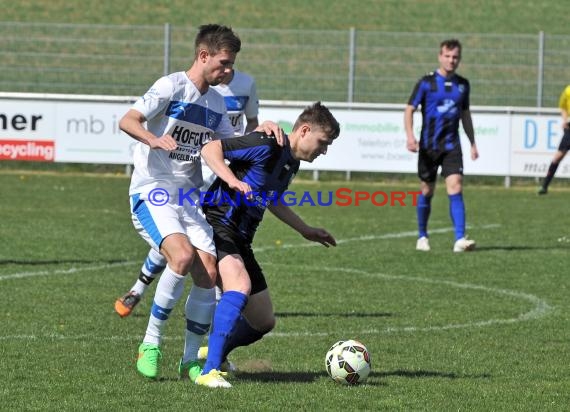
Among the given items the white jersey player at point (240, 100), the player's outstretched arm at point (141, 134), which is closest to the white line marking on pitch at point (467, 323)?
the white jersey player at point (240, 100)

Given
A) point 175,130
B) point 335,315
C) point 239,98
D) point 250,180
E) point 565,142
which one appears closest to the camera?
point 250,180

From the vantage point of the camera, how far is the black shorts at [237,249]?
21.7 feet

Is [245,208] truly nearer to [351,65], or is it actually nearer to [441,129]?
[441,129]

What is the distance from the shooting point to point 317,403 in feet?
19.3

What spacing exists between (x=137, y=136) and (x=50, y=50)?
62.5 ft

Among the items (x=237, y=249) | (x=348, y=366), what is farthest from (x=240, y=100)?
(x=348, y=366)

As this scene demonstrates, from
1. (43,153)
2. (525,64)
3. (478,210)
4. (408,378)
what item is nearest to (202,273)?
(408,378)

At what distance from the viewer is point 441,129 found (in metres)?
13.5

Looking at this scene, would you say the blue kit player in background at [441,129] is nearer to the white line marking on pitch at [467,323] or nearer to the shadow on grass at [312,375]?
the white line marking on pitch at [467,323]

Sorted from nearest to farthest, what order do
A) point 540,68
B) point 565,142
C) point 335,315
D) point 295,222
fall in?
point 295,222
point 335,315
point 565,142
point 540,68

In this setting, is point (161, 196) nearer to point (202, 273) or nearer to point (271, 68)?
point (202, 273)

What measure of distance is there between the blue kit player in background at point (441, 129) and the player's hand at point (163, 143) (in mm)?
7279

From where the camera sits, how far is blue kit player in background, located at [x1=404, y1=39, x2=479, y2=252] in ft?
44.0

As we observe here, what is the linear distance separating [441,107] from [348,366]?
24.9ft
